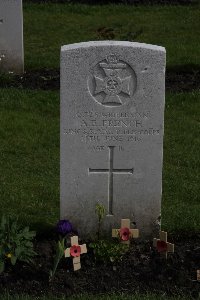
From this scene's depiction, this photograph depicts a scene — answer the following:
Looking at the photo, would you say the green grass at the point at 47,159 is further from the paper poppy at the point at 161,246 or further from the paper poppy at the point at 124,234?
the paper poppy at the point at 124,234

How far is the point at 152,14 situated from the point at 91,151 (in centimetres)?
860

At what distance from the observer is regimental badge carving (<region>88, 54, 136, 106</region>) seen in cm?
598

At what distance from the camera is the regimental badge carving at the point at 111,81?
598cm

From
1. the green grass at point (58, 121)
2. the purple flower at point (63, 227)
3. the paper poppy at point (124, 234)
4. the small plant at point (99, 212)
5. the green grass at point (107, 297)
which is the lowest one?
the green grass at point (107, 297)

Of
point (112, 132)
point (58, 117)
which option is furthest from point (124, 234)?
point (58, 117)

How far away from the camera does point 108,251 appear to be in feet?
19.9

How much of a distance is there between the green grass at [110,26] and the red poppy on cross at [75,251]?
5.29 m

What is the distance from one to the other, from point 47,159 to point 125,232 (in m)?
2.18

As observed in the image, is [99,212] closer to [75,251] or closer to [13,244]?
[75,251]

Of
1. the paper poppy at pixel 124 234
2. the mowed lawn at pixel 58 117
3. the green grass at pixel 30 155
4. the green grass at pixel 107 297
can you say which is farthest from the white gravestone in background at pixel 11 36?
the green grass at pixel 107 297

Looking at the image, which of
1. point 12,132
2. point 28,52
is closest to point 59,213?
point 12,132

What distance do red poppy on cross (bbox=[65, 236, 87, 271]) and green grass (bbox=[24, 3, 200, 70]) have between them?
17.4ft

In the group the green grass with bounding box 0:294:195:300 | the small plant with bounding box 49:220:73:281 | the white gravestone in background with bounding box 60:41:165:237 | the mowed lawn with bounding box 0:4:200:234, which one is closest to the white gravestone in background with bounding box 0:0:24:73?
the mowed lawn with bounding box 0:4:200:234

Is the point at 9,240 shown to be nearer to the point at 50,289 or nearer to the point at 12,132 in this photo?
the point at 50,289
